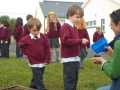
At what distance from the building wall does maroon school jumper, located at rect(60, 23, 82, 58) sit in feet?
51.2

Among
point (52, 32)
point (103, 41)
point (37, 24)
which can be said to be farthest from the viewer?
point (52, 32)

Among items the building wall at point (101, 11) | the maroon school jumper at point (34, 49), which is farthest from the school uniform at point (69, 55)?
the building wall at point (101, 11)

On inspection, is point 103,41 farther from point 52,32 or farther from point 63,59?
point 52,32

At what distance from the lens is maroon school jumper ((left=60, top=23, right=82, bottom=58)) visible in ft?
15.1

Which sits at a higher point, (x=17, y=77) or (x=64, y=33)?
(x=64, y=33)

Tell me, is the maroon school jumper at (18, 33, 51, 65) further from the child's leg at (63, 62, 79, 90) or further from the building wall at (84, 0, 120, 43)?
the building wall at (84, 0, 120, 43)

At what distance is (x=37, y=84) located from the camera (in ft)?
17.5

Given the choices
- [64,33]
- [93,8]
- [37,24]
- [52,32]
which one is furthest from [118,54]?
[93,8]

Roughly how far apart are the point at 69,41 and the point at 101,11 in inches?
711

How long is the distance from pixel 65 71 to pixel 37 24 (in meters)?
1.17

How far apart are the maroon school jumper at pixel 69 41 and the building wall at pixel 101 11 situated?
51.2ft

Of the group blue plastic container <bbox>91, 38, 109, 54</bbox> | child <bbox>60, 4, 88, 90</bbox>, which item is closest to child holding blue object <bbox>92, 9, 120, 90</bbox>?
blue plastic container <bbox>91, 38, 109, 54</bbox>

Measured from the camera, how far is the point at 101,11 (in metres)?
22.1

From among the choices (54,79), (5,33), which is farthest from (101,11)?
(54,79)
